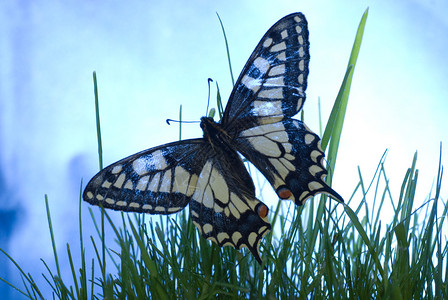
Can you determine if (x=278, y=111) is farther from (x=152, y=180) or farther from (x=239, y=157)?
(x=152, y=180)

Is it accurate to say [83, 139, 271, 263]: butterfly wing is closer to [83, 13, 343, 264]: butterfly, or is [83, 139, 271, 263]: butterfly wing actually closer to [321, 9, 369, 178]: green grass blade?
[83, 13, 343, 264]: butterfly

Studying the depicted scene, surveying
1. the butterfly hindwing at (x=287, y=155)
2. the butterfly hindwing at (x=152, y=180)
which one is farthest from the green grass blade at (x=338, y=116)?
the butterfly hindwing at (x=152, y=180)

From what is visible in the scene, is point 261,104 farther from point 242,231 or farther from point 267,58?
point 242,231

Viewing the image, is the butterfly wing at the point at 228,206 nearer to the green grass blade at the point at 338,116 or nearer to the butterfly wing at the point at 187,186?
the butterfly wing at the point at 187,186

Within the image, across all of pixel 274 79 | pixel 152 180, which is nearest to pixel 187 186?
pixel 152 180

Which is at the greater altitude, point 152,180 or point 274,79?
point 274,79

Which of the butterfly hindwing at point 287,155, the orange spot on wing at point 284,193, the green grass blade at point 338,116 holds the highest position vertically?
the green grass blade at point 338,116
